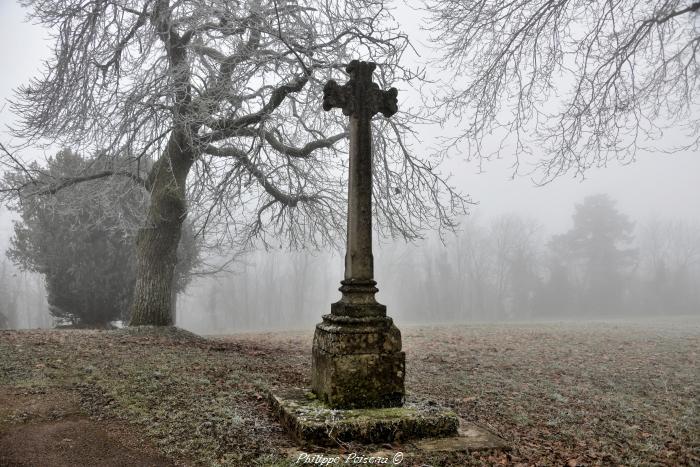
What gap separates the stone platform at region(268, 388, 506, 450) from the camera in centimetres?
425

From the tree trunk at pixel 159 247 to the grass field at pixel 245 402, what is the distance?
800mm

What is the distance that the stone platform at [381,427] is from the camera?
4246 mm

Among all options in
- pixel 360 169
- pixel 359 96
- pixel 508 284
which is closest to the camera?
pixel 360 169

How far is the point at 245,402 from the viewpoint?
543 centimetres

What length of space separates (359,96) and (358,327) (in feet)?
8.86

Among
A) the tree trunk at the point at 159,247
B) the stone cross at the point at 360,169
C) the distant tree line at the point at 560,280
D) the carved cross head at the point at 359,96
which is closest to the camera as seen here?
the stone cross at the point at 360,169

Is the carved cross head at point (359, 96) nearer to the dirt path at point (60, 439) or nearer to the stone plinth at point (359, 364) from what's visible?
the stone plinth at point (359, 364)

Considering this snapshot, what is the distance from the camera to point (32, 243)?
18922 millimetres

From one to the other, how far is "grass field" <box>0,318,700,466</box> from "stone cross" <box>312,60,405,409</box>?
665 mm

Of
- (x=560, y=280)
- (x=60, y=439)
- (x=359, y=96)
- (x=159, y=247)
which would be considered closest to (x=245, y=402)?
(x=60, y=439)

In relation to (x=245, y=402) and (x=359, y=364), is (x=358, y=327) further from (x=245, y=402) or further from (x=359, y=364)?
(x=245, y=402)

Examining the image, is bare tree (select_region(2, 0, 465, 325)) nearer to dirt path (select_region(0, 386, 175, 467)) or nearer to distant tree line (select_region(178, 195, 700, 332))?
dirt path (select_region(0, 386, 175, 467))

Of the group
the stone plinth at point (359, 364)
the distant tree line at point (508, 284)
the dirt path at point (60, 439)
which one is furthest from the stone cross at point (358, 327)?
the distant tree line at point (508, 284)

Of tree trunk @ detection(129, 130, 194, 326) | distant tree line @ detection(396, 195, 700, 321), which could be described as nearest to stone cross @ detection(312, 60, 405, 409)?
tree trunk @ detection(129, 130, 194, 326)
